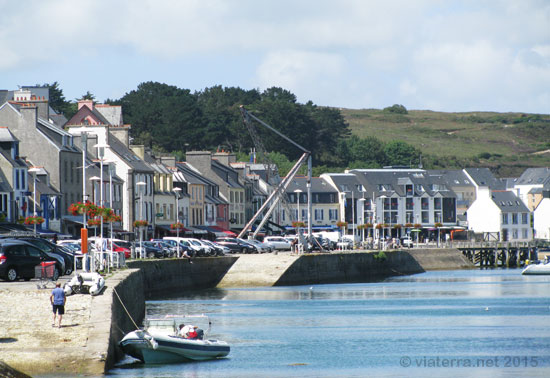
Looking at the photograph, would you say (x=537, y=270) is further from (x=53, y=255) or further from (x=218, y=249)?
(x=53, y=255)

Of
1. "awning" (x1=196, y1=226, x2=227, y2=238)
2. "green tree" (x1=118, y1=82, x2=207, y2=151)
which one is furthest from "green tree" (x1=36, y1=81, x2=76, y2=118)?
"awning" (x1=196, y1=226, x2=227, y2=238)

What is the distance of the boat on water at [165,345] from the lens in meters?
34.2

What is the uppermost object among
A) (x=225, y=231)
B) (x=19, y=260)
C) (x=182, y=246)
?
(x=225, y=231)

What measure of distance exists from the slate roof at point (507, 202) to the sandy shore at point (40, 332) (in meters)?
137

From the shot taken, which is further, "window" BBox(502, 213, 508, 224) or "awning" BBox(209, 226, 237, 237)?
"window" BBox(502, 213, 508, 224)

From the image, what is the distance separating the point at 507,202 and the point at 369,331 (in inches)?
4939

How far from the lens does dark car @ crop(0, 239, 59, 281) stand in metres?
44.9

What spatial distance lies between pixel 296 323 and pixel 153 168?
55.7 meters

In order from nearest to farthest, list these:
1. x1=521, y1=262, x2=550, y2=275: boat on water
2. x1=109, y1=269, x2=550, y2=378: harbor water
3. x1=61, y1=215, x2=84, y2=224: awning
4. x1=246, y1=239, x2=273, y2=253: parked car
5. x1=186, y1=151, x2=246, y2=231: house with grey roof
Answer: x1=109, y1=269, x2=550, y2=378: harbor water, x1=61, y1=215, x2=84, y2=224: awning, x1=246, y1=239, x2=273, y2=253: parked car, x1=521, y1=262, x2=550, y2=275: boat on water, x1=186, y1=151, x2=246, y2=231: house with grey roof

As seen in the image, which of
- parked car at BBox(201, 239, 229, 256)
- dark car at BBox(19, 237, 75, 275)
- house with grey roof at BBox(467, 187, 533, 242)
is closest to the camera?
dark car at BBox(19, 237, 75, 275)

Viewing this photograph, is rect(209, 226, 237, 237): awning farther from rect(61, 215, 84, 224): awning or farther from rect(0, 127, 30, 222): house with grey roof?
rect(0, 127, 30, 222): house with grey roof

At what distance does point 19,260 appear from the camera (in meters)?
45.5

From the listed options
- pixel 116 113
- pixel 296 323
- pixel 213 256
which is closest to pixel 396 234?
pixel 116 113

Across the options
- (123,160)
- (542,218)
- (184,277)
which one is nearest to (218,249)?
(184,277)
